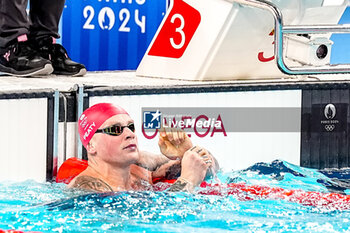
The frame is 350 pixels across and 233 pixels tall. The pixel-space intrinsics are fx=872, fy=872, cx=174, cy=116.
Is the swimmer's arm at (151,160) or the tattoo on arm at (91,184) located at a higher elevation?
the swimmer's arm at (151,160)

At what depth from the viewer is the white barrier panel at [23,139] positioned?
14.4ft

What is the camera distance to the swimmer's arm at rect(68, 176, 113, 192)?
160 inches

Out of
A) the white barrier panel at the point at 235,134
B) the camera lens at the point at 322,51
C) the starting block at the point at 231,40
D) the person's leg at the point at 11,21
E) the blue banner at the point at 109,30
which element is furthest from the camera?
the blue banner at the point at 109,30

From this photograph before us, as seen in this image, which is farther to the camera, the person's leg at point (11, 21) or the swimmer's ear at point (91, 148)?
the person's leg at point (11, 21)

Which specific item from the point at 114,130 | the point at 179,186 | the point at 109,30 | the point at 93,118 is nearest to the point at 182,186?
the point at 179,186

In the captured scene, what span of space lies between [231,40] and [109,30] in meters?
2.39

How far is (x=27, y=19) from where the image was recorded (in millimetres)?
5133

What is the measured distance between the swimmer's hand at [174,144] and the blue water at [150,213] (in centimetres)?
41

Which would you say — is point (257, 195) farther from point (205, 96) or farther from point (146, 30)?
point (146, 30)

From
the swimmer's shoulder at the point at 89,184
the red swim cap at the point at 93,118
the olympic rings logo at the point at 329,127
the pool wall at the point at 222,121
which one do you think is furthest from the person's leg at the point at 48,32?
the olympic rings logo at the point at 329,127

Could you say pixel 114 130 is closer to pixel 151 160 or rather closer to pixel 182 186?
pixel 182 186

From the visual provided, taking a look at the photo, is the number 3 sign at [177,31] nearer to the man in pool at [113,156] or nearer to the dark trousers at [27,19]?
the dark trousers at [27,19]

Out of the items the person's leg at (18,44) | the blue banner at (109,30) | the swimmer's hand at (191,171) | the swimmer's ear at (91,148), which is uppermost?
the blue banner at (109,30)

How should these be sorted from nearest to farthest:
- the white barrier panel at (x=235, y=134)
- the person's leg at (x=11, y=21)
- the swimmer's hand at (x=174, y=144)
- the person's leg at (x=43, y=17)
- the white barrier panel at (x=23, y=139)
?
1. the white barrier panel at (x=23, y=139)
2. the swimmer's hand at (x=174, y=144)
3. the white barrier panel at (x=235, y=134)
4. the person's leg at (x=11, y=21)
5. the person's leg at (x=43, y=17)
